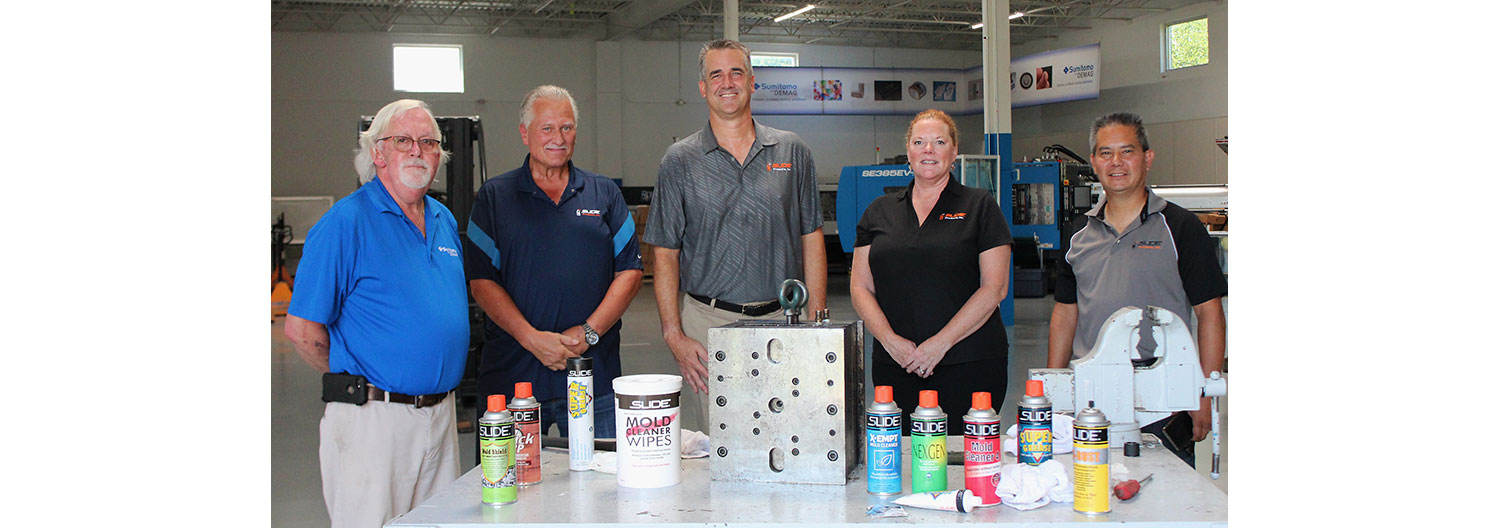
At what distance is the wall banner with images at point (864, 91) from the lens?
16.2 metres

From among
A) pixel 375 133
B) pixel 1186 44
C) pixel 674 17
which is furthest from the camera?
pixel 674 17

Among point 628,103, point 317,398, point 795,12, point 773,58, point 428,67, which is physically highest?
point 795,12

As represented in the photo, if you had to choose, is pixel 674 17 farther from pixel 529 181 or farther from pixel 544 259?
pixel 544 259

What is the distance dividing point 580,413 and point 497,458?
25 centimetres

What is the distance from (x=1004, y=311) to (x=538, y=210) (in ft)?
23.4

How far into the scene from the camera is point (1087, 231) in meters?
2.73

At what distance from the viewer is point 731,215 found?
9.01 ft

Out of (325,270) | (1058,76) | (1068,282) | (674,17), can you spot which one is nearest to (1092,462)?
(1068,282)

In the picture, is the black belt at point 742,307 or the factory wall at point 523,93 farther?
the factory wall at point 523,93

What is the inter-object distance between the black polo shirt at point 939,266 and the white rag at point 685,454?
770 mm

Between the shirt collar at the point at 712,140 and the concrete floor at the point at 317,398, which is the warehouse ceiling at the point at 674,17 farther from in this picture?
the shirt collar at the point at 712,140

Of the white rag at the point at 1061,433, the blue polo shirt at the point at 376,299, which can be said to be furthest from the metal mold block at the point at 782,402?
the blue polo shirt at the point at 376,299
